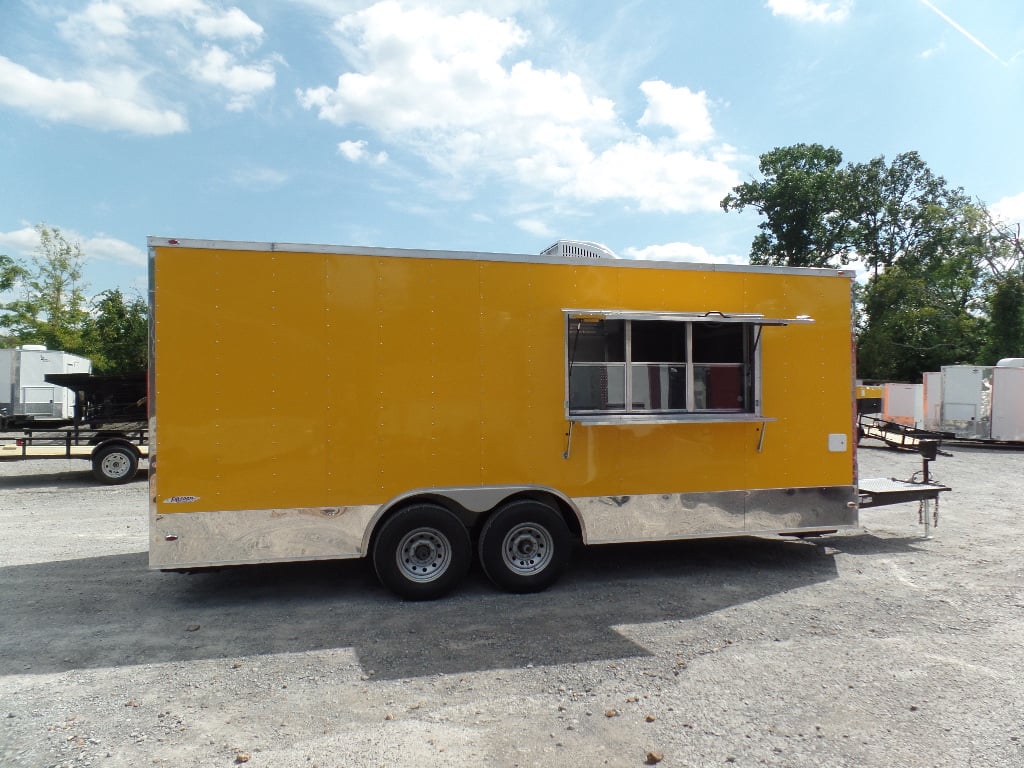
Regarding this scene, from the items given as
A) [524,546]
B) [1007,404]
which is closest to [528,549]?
[524,546]

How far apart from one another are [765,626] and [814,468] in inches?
79.1

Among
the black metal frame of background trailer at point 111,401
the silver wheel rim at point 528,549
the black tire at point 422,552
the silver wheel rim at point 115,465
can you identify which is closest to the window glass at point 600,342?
the silver wheel rim at point 528,549

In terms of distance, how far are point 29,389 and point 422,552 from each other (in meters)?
14.6

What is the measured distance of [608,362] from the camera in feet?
19.4

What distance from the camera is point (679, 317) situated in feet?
18.5

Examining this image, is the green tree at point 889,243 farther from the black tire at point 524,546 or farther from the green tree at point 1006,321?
the black tire at point 524,546

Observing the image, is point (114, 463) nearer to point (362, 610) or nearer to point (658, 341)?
point (362, 610)

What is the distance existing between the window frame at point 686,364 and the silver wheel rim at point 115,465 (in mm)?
A: 10550

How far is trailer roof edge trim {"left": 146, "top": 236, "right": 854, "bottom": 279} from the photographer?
5098 millimetres

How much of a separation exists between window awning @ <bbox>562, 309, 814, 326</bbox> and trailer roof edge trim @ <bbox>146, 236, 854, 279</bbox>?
19.0 inches

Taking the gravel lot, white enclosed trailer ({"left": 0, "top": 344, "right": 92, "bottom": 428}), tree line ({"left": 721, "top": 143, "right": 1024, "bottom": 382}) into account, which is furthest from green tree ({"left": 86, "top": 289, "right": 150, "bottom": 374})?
tree line ({"left": 721, "top": 143, "right": 1024, "bottom": 382})

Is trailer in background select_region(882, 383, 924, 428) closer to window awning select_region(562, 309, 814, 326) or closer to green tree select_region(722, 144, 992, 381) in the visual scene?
green tree select_region(722, 144, 992, 381)

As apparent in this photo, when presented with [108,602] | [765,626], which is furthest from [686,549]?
[108,602]

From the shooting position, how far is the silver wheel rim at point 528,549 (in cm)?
563
